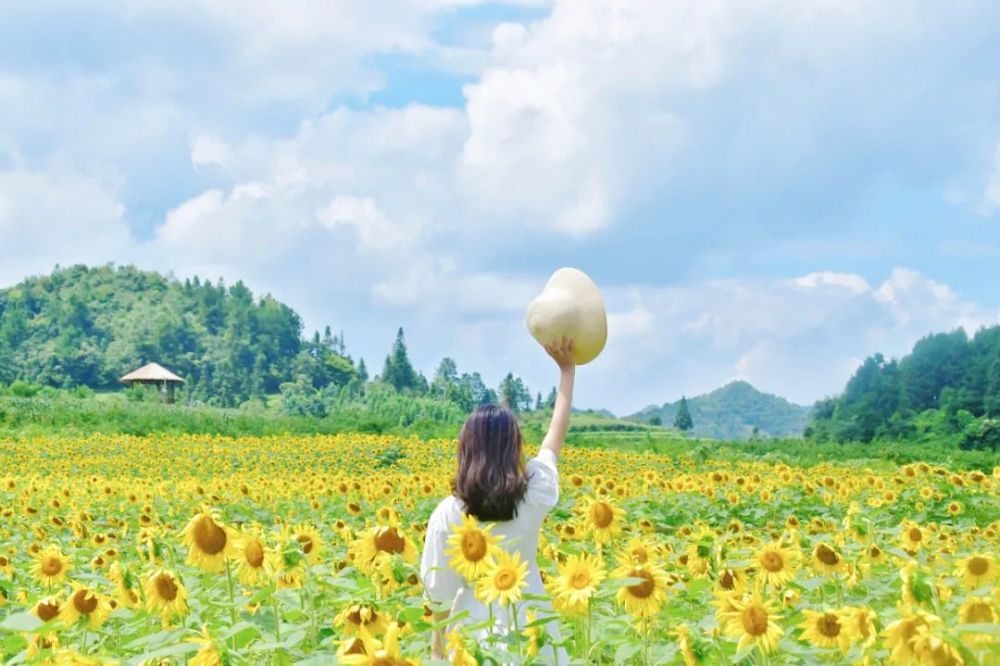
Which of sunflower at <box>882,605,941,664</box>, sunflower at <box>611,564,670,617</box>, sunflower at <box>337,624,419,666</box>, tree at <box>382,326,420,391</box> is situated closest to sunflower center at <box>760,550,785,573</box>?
sunflower at <box>611,564,670,617</box>

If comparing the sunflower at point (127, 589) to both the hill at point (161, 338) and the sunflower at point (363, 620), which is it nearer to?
the sunflower at point (363, 620)

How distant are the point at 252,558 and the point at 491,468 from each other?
2.18 ft

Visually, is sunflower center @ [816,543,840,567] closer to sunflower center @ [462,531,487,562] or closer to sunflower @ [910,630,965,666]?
sunflower center @ [462,531,487,562]

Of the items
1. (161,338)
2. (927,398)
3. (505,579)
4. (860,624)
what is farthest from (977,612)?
(161,338)

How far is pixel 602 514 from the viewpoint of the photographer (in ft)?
10.4

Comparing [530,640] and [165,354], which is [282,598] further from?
[165,354]

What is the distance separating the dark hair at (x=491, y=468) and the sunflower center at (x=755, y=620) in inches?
33.7

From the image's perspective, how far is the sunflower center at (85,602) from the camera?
2736 millimetres

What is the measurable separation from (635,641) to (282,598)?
0.90 metres

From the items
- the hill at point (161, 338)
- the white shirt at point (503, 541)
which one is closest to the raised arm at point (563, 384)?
the white shirt at point (503, 541)

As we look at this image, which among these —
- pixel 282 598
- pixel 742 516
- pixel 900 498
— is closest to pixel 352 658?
pixel 282 598

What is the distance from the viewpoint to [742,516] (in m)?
7.93

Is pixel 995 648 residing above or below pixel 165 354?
below

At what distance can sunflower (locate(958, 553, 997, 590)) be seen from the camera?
3.01 metres
